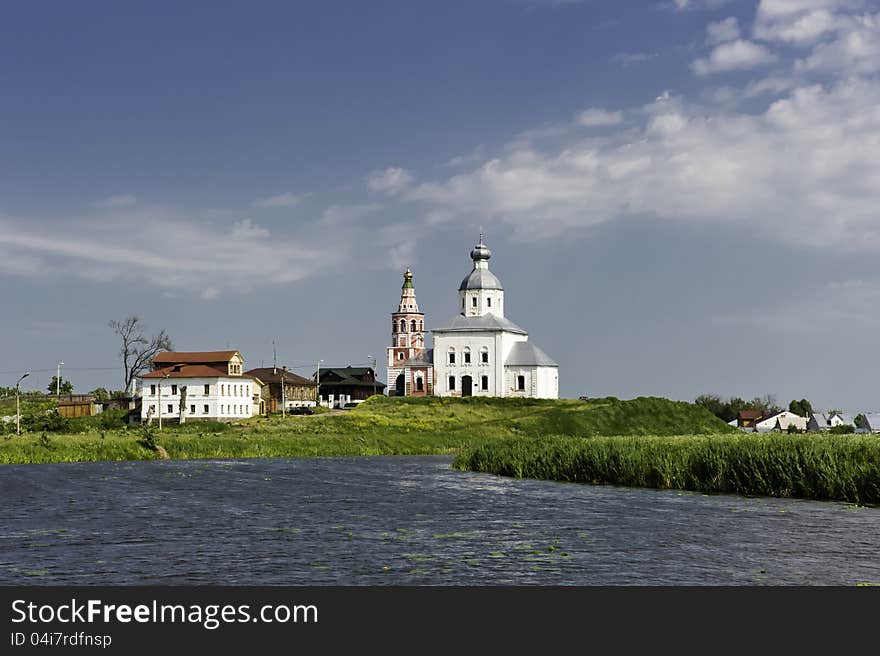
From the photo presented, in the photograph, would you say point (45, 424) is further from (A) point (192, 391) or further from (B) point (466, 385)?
(B) point (466, 385)

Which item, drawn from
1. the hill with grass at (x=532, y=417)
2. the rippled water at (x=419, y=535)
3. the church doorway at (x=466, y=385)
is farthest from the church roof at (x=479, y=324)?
the rippled water at (x=419, y=535)

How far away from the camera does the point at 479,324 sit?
14162cm

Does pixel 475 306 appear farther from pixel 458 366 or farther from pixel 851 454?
pixel 851 454

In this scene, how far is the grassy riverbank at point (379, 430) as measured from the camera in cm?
7394

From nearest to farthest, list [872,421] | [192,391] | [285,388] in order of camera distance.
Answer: [192,391], [285,388], [872,421]

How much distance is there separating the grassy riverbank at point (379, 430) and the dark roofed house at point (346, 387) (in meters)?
44.1

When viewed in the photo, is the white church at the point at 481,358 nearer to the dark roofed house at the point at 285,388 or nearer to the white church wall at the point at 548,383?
the white church wall at the point at 548,383

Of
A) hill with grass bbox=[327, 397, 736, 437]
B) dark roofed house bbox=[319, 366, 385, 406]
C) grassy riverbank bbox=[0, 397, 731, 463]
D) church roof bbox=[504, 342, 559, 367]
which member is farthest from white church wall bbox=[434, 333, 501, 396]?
dark roofed house bbox=[319, 366, 385, 406]

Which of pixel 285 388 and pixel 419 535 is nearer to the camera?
pixel 419 535

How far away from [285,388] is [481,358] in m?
31.2

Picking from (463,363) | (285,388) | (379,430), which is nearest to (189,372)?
(285,388)

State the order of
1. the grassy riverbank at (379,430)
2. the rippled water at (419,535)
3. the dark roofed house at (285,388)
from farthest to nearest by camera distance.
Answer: the dark roofed house at (285,388)
the grassy riverbank at (379,430)
the rippled water at (419,535)

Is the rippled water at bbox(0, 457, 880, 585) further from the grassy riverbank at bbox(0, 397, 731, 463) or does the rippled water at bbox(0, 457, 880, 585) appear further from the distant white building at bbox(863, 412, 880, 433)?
the distant white building at bbox(863, 412, 880, 433)
